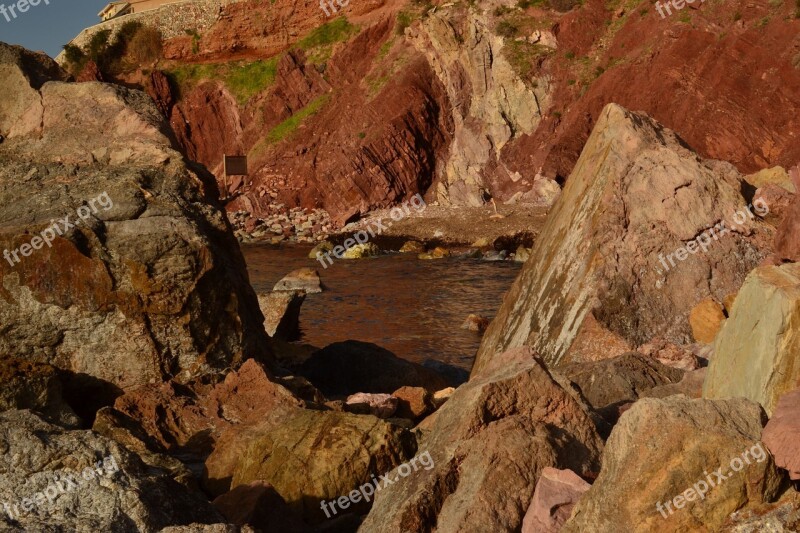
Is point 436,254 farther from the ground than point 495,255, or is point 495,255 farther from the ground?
point 436,254

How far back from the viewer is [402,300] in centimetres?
2133

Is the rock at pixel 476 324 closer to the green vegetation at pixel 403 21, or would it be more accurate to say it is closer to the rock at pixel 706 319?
the rock at pixel 706 319

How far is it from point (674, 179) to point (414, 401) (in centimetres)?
382

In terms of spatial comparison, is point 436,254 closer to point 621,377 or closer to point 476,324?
point 476,324

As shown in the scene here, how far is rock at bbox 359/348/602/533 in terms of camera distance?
14.6ft

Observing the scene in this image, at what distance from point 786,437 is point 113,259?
5998 millimetres

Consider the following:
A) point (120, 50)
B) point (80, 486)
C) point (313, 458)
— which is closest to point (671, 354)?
point (313, 458)

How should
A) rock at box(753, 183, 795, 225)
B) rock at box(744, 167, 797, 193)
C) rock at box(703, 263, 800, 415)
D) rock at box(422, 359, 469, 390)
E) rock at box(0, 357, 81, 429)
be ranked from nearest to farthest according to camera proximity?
rock at box(703, 263, 800, 415), rock at box(0, 357, 81, 429), rock at box(753, 183, 795, 225), rock at box(422, 359, 469, 390), rock at box(744, 167, 797, 193)

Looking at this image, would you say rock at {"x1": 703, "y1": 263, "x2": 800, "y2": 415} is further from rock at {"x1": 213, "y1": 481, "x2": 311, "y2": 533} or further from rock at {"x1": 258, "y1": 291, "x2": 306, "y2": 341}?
rock at {"x1": 258, "y1": 291, "x2": 306, "y2": 341}

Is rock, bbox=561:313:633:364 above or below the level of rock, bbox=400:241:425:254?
above

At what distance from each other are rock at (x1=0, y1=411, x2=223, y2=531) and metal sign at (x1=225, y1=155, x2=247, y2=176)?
4079cm

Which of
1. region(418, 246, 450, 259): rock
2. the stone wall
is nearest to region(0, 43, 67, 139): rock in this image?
region(418, 246, 450, 259): rock

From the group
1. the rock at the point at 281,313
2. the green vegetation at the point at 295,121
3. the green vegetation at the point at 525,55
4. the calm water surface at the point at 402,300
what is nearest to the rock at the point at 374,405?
the calm water surface at the point at 402,300

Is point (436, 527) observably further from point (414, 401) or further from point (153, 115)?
point (153, 115)
